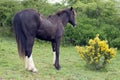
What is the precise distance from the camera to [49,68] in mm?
7441

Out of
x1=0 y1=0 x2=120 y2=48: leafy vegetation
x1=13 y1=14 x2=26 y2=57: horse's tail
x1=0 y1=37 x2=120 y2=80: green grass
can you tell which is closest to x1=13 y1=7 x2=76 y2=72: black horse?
x1=13 y1=14 x2=26 y2=57: horse's tail

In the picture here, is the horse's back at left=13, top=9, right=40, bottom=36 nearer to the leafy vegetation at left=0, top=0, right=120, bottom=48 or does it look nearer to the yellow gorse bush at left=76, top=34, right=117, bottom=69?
the yellow gorse bush at left=76, top=34, right=117, bottom=69

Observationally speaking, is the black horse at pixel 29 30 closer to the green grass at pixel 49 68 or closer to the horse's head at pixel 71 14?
the green grass at pixel 49 68

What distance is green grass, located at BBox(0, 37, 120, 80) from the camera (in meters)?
6.54

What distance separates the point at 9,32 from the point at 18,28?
5916mm

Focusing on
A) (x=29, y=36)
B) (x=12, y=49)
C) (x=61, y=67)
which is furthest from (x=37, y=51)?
(x=29, y=36)

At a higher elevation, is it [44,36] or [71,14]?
[71,14]

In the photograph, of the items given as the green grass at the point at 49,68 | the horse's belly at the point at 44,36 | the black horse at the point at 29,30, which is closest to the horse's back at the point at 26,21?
the black horse at the point at 29,30

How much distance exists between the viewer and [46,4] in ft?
42.9

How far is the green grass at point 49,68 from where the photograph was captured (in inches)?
257

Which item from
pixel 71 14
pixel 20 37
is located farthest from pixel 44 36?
pixel 71 14

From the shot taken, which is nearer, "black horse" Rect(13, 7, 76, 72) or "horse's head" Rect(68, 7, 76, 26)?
"black horse" Rect(13, 7, 76, 72)

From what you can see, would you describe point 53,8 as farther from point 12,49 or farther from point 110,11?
point 12,49

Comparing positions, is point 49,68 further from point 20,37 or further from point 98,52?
point 98,52
